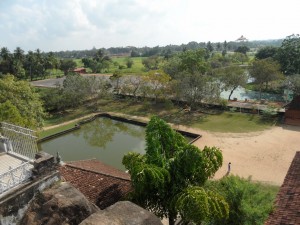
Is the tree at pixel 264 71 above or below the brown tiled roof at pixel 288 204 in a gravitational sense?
above

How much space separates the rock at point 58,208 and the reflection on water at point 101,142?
523 inches

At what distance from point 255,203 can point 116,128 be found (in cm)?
2112

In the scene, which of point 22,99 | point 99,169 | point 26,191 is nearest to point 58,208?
point 26,191

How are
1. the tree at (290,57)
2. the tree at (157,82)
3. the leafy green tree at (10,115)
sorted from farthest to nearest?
the tree at (290,57) → the tree at (157,82) → the leafy green tree at (10,115)

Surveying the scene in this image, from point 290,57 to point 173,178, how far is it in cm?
4139

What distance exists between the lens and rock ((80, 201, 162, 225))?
601 centimetres

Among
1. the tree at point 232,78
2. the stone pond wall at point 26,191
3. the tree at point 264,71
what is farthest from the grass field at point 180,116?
the stone pond wall at point 26,191

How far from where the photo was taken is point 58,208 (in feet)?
22.5

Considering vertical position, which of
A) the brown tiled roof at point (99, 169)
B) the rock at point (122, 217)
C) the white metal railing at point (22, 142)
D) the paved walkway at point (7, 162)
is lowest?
the brown tiled roof at point (99, 169)

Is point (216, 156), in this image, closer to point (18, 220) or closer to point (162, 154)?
point (162, 154)

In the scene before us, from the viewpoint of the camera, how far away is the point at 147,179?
385 inches

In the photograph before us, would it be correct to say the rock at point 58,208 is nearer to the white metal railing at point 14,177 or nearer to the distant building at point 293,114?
the white metal railing at point 14,177

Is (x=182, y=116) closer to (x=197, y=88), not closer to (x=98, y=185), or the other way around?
(x=197, y=88)

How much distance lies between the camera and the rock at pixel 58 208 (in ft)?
22.2
